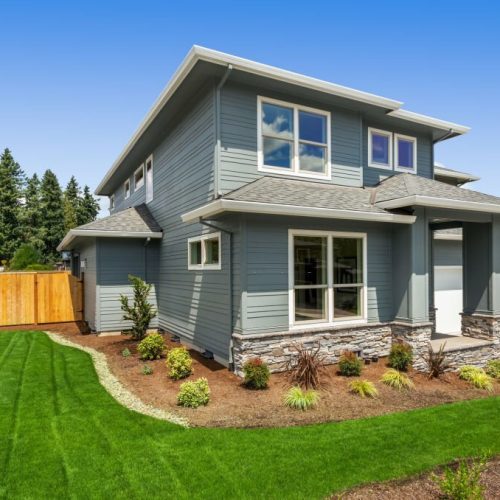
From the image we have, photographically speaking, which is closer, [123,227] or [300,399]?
[300,399]

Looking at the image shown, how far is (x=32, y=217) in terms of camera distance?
40.6 m

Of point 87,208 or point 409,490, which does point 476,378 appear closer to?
point 409,490

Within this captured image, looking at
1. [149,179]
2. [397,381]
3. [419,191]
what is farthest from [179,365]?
[149,179]

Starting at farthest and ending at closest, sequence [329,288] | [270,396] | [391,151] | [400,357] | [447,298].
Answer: [447,298] → [391,151] → [329,288] → [400,357] → [270,396]

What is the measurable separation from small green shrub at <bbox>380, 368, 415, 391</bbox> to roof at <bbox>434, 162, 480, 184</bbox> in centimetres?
1002

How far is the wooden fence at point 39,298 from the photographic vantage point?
560 inches

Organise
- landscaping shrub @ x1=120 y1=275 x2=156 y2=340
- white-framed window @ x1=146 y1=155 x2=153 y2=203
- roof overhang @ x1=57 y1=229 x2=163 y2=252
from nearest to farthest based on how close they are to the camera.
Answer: landscaping shrub @ x1=120 y1=275 x2=156 y2=340
roof overhang @ x1=57 y1=229 x2=163 y2=252
white-framed window @ x1=146 y1=155 x2=153 y2=203

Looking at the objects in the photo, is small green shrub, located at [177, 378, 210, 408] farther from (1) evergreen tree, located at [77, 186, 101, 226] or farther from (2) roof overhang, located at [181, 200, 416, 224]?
(1) evergreen tree, located at [77, 186, 101, 226]

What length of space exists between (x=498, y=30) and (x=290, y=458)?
11.0m

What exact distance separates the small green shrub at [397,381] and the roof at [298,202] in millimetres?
3251

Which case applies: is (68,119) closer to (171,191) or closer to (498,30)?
(171,191)

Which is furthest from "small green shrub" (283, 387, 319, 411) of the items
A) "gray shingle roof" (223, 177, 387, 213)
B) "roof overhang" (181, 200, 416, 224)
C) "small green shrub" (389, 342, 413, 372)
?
"gray shingle roof" (223, 177, 387, 213)

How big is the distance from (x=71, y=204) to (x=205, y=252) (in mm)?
45634

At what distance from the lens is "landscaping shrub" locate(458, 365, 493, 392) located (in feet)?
24.4
